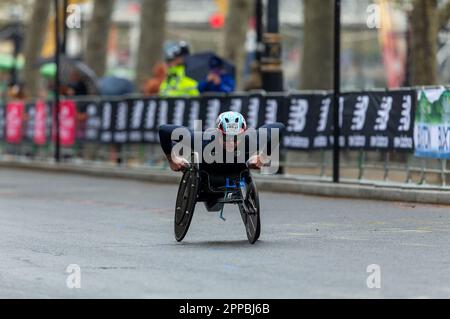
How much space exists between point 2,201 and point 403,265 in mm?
10254

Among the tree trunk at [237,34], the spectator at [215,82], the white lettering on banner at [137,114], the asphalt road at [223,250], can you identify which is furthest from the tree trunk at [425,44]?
the tree trunk at [237,34]

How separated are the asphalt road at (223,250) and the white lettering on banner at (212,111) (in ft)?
13.2

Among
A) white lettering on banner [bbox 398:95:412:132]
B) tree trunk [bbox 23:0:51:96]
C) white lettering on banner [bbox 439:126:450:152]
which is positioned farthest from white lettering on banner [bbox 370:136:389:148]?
tree trunk [bbox 23:0:51:96]

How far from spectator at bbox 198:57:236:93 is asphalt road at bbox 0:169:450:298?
15.3 ft

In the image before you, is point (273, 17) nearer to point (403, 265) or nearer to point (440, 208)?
point (440, 208)

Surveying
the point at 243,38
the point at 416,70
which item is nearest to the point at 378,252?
the point at 416,70

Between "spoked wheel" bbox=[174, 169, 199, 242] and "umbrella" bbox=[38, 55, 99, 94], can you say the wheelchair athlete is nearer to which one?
"spoked wheel" bbox=[174, 169, 199, 242]

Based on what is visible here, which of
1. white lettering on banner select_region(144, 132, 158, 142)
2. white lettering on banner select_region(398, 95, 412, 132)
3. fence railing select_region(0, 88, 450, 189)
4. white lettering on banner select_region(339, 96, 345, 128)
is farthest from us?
white lettering on banner select_region(144, 132, 158, 142)

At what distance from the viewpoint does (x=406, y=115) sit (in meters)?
20.8

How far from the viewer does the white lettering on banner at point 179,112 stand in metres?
26.4

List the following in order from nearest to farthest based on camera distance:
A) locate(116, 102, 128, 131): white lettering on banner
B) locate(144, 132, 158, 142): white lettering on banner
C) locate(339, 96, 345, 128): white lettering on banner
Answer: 1. locate(339, 96, 345, 128): white lettering on banner
2. locate(144, 132, 158, 142): white lettering on banner
3. locate(116, 102, 128, 131): white lettering on banner

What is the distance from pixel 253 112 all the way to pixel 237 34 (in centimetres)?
1357

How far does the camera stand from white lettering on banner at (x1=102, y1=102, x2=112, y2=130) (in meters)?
29.4
